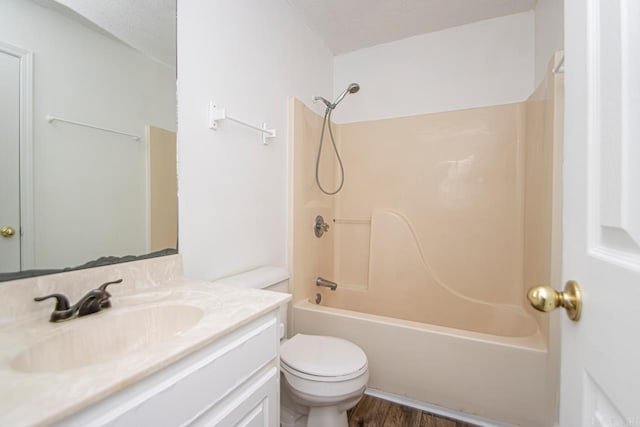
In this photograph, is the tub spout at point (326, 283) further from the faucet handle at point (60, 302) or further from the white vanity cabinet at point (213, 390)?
the faucet handle at point (60, 302)

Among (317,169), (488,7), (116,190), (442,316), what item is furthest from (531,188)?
(116,190)

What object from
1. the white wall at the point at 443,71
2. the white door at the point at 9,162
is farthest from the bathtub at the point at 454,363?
the white wall at the point at 443,71

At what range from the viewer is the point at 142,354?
0.56 meters

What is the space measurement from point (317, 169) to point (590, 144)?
1766 millimetres

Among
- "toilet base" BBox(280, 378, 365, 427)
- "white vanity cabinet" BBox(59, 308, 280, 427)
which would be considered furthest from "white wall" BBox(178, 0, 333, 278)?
"toilet base" BBox(280, 378, 365, 427)

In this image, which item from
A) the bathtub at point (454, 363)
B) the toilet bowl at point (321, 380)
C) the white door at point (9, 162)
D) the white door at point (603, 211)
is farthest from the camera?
the bathtub at point (454, 363)

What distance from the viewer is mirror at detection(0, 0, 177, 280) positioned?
0.77 m

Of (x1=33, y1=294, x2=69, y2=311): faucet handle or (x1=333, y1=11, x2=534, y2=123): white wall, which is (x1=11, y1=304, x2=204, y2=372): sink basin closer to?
(x1=33, y1=294, x2=69, y2=311): faucet handle

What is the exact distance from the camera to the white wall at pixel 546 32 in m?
1.43

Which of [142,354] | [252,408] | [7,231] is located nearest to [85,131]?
[7,231]

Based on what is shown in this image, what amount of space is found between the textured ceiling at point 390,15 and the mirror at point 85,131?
117cm

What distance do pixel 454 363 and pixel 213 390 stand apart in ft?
4.03

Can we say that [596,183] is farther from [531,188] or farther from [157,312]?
[531,188]

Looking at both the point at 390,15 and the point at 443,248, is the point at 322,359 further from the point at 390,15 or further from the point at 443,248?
the point at 390,15
